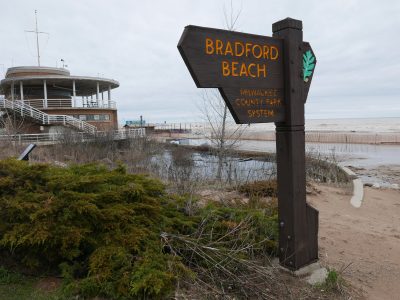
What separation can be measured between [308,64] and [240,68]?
1080 mm

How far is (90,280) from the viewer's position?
3.20m

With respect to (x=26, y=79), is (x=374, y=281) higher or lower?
lower

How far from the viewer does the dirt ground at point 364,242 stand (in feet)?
14.6

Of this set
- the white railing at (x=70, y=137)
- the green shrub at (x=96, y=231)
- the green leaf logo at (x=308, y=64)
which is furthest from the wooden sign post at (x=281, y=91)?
the white railing at (x=70, y=137)

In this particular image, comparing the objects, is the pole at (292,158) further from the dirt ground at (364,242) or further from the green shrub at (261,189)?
the green shrub at (261,189)

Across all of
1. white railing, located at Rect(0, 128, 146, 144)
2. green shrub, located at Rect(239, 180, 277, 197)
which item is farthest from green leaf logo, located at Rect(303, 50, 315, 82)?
white railing, located at Rect(0, 128, 146, 144)

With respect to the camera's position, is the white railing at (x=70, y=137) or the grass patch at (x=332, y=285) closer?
the grass patch at (x=332, y=285)

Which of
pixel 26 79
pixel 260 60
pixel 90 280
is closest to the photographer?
pixel 90 280

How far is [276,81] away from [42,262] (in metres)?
3.10

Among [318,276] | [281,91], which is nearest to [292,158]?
[281,91]

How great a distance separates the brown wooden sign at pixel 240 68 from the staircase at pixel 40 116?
3246 centimetres

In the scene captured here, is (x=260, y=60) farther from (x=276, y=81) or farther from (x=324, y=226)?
(x=324, y=226)

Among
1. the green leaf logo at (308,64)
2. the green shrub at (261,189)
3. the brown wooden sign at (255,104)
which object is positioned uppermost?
the green leaf logo at (308,64)

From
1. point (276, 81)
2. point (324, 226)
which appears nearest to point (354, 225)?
point (324, 226)
